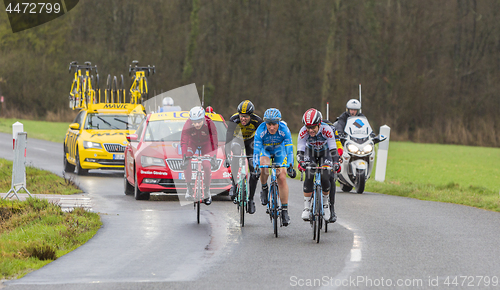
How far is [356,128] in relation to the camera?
16.4m

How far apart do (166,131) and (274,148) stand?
216 inches

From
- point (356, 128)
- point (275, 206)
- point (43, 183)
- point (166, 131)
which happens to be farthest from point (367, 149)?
point (43, 183)

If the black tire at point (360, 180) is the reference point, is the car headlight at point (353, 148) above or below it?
above

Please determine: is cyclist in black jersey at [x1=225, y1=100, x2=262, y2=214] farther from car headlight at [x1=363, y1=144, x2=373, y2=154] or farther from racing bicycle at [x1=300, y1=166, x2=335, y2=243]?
car headlight at [x1=363, y1=144, x2=373, y2=154]

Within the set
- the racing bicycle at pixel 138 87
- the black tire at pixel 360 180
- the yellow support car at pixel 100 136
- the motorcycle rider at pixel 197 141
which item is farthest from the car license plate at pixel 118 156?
the racing bicycle at pixel 138 87

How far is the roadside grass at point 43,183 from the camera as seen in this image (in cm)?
1611

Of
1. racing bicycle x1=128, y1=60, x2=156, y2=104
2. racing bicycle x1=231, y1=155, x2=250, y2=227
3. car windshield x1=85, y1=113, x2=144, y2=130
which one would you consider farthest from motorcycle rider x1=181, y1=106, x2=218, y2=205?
racing bicycle x1=128, y1=60, x2=156, y2=104

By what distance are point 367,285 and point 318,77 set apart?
1975 inches

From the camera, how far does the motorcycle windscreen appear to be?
16.4 meters

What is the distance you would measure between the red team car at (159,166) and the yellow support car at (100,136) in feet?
11.9

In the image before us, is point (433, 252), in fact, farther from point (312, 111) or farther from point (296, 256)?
point (312, 111)

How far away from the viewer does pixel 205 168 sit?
39.8 feet

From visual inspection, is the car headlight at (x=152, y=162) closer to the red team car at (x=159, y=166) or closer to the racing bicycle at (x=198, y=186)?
the red team car at (x=159, y=166)

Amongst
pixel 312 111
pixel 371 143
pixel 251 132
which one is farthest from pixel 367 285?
pixel 371 143
